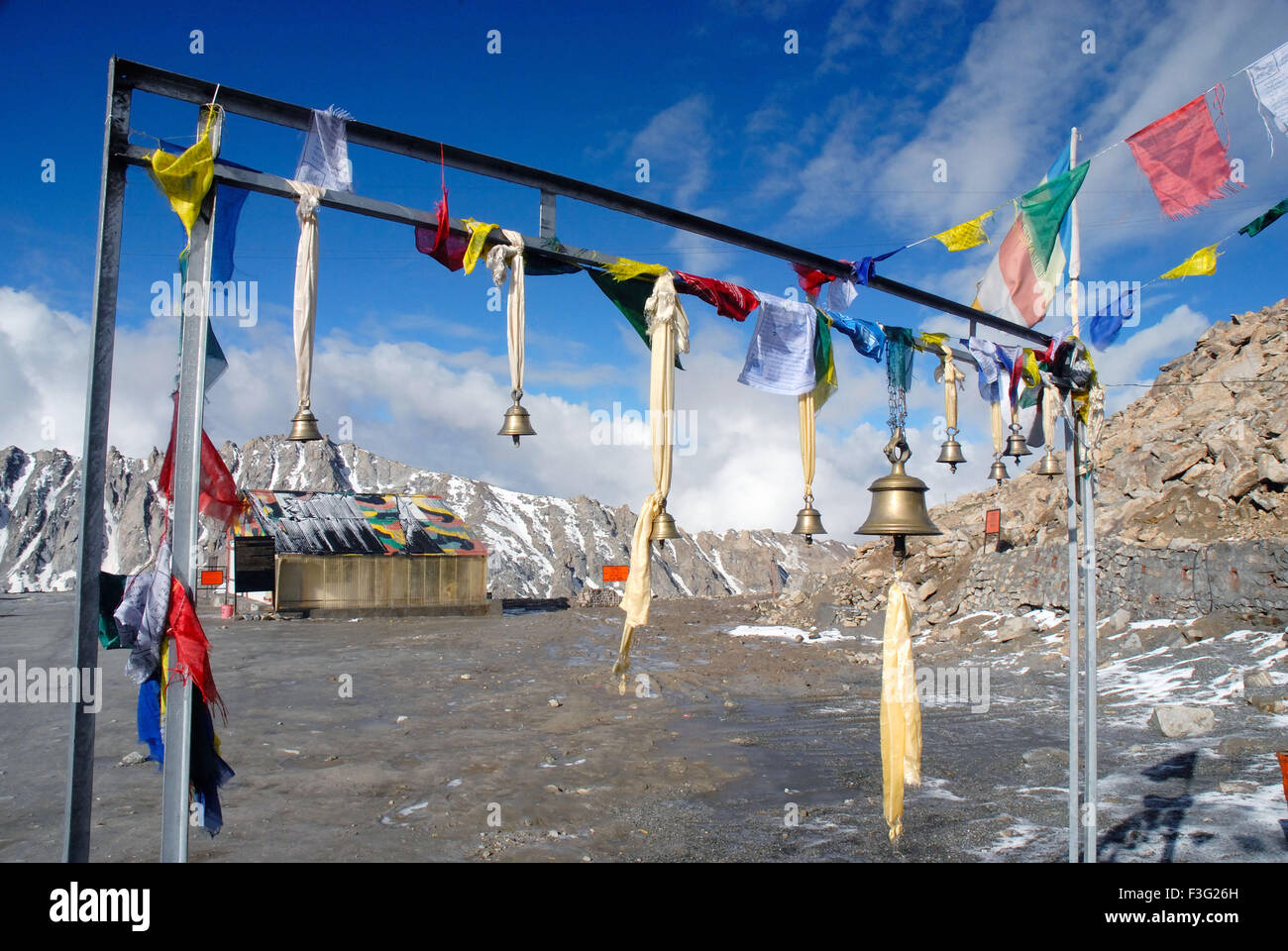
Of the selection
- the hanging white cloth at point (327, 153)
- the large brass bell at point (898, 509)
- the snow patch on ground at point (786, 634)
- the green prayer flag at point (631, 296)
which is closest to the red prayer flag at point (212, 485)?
the hanging white cloth at point (327, 153)

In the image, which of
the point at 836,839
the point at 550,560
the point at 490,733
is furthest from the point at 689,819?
the point at 550,560

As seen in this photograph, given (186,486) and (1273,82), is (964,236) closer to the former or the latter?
(1273,82)

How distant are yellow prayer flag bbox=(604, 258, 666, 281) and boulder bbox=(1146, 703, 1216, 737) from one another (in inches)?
412

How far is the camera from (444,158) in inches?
181

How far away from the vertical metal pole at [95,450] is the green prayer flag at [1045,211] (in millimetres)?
6518

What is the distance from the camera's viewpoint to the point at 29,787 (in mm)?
9539

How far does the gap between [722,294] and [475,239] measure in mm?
1830

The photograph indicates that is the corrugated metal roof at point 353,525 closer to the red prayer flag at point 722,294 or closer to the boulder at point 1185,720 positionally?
the boulder at point 1185,720

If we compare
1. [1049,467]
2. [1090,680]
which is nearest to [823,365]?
[1090,680]

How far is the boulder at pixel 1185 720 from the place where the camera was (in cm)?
1081

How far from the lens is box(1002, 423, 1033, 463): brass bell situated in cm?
800

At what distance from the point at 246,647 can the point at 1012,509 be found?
29932 millimetres

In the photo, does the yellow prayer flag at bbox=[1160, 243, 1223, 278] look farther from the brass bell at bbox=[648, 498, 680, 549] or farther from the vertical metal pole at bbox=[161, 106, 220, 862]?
the vertical metal pole at bbox=[161, 106, 220, 862]

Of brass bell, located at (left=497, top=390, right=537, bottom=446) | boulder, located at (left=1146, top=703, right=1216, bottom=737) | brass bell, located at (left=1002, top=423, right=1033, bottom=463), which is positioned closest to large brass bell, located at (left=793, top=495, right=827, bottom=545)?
brass bell, located at (left=497, top=390, right=537, bottom=446)
